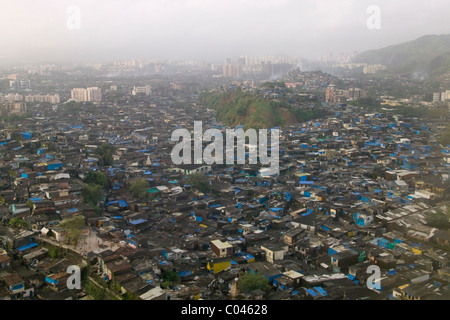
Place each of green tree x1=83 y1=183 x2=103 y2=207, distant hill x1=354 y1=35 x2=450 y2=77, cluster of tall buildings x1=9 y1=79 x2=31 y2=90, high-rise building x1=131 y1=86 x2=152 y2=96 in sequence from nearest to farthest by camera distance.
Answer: green tree x1=83 y1=183 x2=103 y2=207
high-rise building x1=131 y1=86 x2=152 y2=96
cluster of tall buildings x1=9 y1=79 x2=31 y2=90
distant hill x1=354 y1=35 x2=450 y2=77

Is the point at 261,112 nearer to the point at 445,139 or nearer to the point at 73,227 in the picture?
the point at 445,139

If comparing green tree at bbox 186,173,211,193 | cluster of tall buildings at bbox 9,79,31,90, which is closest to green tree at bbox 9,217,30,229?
green tree at bbox 186,173,211,193

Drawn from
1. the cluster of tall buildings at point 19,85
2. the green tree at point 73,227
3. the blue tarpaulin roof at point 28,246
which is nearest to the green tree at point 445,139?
the green tree at point 73,227

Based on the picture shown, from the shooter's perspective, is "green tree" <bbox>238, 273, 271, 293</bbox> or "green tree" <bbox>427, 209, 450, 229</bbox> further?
"green tree" <bbox>427, 209, 450, 229</bbox>

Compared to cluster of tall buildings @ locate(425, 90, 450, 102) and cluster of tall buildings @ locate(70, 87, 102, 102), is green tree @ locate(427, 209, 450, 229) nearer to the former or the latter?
cluster of tall buildings @ locate(425, 90, 450, 102)

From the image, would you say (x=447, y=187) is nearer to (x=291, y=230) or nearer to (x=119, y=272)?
(x=291, y=230)

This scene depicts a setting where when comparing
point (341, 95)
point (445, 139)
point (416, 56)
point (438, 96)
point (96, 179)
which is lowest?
point (96, 179)

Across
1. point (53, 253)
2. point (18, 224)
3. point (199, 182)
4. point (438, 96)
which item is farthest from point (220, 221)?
point (438, 96)
